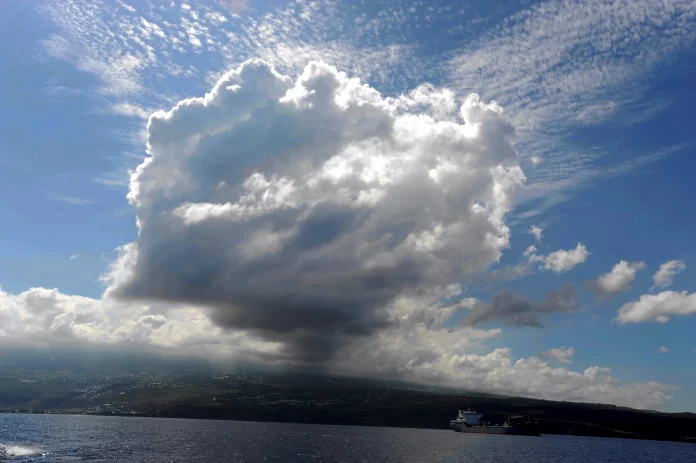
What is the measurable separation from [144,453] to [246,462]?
40.0m

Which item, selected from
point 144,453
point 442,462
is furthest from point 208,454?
point 442,462

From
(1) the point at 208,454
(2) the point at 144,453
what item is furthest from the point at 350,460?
(2) the point at 144,453

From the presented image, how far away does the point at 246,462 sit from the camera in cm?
16525

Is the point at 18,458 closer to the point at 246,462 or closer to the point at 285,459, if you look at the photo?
the point at 246,462

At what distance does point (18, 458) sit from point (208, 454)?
60.5 metres

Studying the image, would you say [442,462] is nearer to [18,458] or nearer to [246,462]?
[246,462]

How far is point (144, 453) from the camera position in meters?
180

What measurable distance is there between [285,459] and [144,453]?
155ft

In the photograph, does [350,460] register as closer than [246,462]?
No

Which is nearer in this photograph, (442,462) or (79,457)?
(79,457)

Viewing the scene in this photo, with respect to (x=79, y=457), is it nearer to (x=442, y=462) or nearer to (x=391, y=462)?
(x=391, y=462)

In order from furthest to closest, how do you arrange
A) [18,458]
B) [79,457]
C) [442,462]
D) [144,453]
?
[442,462], [144,453], [79,457], [18,458]

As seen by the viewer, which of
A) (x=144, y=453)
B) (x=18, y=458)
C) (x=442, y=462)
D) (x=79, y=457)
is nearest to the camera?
(x=18, y=458)

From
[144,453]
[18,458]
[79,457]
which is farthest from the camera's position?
[144,453]
